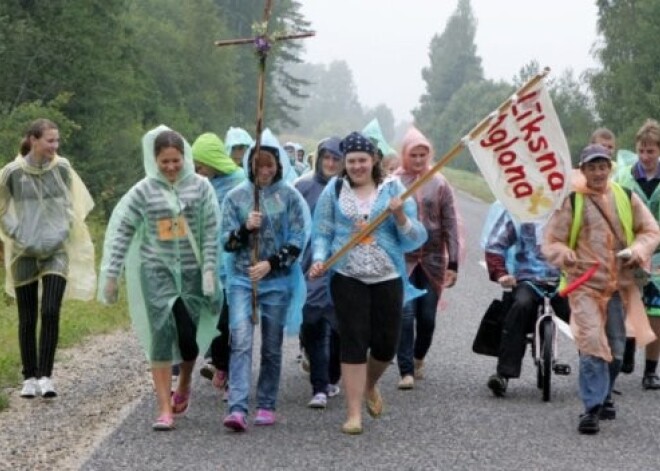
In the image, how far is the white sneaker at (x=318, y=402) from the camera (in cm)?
830

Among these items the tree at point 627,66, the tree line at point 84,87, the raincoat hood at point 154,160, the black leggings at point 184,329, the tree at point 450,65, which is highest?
the tree at point 450,65

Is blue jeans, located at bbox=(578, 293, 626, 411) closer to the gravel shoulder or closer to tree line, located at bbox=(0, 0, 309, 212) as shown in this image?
the gravel shoulder

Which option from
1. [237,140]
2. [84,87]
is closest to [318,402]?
[237,140]

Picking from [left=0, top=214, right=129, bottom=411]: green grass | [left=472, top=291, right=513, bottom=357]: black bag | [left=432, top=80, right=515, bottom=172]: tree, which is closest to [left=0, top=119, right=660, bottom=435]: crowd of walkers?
[left=472, top=291, right=513, bottom=357]: black bag

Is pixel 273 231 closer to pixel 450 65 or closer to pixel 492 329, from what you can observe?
pixel 492 329

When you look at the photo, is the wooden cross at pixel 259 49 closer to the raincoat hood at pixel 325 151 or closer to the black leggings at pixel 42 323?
the raincoat hood at pixel 325 151

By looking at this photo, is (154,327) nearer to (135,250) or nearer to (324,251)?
(135,250)

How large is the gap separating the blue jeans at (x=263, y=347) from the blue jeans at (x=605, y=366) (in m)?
1.82

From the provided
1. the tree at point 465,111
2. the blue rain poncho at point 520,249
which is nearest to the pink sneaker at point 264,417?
the blue rain poncho at point 520,249

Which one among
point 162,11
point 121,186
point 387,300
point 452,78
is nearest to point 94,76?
point 121,186

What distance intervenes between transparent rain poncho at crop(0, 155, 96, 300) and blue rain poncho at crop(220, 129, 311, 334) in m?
1.50

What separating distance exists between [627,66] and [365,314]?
46.4 m

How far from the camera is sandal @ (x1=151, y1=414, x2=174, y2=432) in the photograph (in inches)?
291

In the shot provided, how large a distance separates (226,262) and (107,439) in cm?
136
